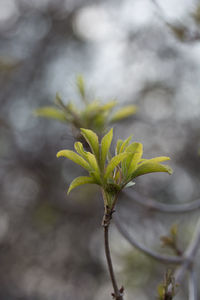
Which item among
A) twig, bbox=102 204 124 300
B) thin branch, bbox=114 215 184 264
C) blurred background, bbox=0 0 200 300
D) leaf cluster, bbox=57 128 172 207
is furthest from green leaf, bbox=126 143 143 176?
blurred background, bbox=0 0 200 300

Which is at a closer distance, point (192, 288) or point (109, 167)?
point (109, 167)

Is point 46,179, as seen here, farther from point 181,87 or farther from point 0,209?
point 181,87

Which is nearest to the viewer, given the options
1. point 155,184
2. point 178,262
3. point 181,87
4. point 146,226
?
point 178,262

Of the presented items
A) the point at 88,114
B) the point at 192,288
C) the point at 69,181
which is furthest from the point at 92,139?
the point at 69,181

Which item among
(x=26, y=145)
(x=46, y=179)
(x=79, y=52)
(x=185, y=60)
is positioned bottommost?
(x=46, y=179)

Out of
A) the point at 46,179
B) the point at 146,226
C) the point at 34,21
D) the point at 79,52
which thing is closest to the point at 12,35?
the point at 34,21

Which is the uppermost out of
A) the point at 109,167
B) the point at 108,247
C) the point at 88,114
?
the point at 88,114

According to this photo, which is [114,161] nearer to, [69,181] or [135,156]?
[135,156]

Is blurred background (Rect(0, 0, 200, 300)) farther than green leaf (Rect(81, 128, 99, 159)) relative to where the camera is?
Yes

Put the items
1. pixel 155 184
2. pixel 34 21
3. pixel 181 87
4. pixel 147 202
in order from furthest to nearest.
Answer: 1. pixel 34 21
2. pixel 181 87
3. pixel 155 184
4. pixel 147 202

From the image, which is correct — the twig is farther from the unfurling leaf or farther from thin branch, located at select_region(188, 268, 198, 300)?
thin branch, located at select_region(188, 268, 198, 300)

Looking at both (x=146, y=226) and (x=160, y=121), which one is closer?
(x=146, y=226)
